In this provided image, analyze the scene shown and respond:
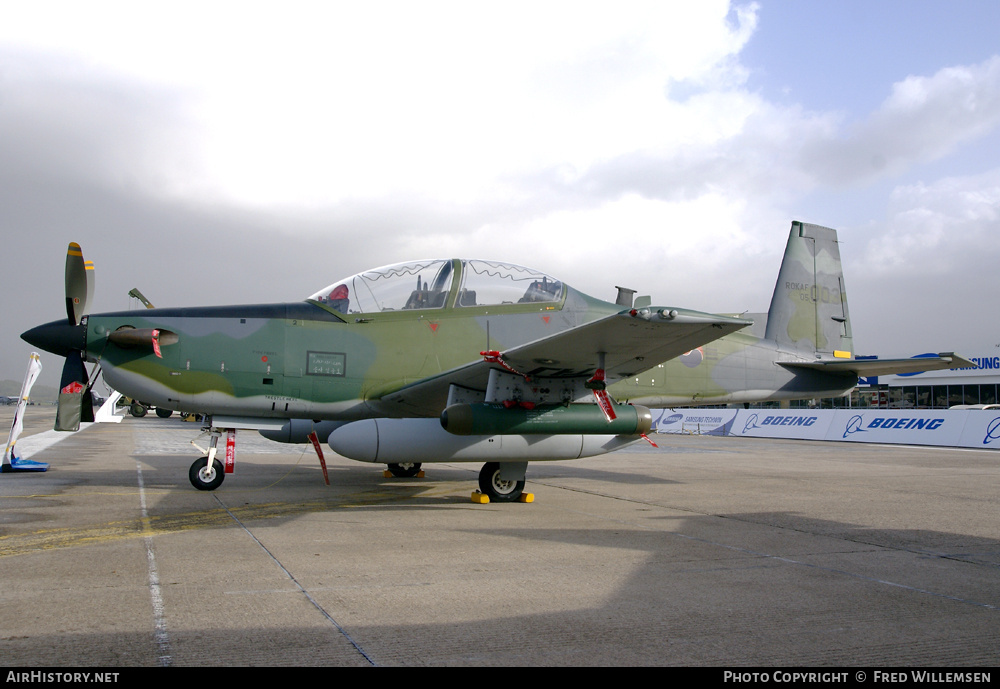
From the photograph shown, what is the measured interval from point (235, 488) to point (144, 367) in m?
2.54

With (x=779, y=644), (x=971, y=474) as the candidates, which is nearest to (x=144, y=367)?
(x=779, y=644)

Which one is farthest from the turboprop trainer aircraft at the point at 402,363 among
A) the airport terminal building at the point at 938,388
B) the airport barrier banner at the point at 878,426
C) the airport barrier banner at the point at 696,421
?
the airport terminal building at the point at 938,388

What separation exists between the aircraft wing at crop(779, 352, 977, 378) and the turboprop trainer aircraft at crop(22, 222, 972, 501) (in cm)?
11

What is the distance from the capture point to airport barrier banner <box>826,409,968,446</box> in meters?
21.2

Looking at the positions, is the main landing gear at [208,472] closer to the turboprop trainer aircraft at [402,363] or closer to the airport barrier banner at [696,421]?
the turboprop trainer aircraft at [402,363]

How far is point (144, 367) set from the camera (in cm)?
743

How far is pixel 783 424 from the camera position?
88.3ft

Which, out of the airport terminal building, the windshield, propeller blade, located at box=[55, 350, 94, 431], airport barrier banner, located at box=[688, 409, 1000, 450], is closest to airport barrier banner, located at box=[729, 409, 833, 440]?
airport barrier banner, located at box=[688, 409, 1000, 450]

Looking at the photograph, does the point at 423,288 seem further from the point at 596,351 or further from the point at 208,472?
the point at 208,472

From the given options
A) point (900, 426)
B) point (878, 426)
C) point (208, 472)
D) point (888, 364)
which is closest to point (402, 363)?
point (208, 472)

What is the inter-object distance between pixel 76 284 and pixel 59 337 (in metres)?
0.64

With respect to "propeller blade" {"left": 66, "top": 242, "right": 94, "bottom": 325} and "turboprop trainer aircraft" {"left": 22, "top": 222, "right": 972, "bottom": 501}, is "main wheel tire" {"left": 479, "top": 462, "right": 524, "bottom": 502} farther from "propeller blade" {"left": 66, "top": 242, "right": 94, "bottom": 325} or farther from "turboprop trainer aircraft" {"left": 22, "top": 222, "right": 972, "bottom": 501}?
"propeller blade" {"left": 66, "top": 242, "right": 94, "bottom": 325}

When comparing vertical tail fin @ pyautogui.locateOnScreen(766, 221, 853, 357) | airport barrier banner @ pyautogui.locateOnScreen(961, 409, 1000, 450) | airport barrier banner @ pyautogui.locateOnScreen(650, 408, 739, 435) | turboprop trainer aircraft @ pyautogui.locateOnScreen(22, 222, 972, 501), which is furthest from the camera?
airport barrier banner @ pyautogui.locateOnScreen(650, 408, 739, 435)

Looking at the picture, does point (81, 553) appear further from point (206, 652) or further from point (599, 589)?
point (599, 589)
